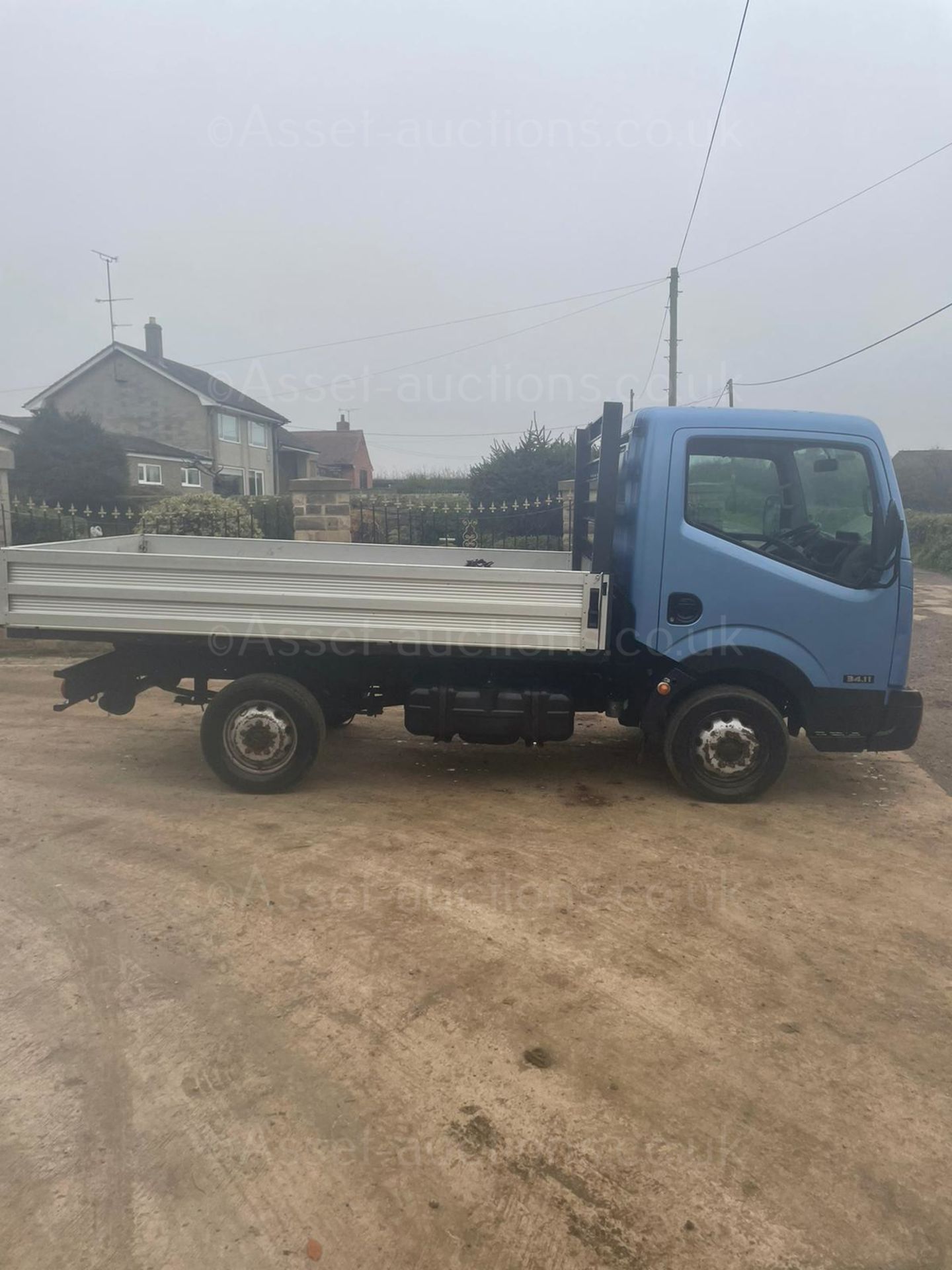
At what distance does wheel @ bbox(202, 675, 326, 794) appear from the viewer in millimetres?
5598

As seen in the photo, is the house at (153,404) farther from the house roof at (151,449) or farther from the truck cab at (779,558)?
the truck cab at (779,558)

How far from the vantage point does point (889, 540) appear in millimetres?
5223

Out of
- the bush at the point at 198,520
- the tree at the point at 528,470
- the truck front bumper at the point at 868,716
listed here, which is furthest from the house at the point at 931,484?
the truck front bumper at the point at 868,716

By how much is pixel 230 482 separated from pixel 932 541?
27585 mm

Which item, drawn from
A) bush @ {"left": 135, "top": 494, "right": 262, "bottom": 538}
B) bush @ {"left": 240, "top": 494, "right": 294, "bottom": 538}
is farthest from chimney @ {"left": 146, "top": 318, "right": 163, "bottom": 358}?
bush @ {"left": 135, "top": 494, "right": 262, "bottom": 538}

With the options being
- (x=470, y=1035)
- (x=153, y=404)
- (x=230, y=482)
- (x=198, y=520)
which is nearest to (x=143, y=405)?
(x=153, y=404)

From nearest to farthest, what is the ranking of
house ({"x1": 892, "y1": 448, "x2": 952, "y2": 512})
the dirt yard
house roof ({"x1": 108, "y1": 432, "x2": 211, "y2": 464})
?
1. the dirt yard
2. house roof ({"x1": 108, "y1": 432, "x2": 211, "y2": 464})
3. house ({"x1": 892, "y1": 448, "x2": 952, "y2": 512})

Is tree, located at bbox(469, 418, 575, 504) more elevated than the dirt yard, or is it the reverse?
tree, located at bbox(469, 418, 575, 504)

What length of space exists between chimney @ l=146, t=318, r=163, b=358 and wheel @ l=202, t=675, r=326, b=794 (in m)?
38.9

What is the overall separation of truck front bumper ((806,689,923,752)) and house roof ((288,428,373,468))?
5284 cm

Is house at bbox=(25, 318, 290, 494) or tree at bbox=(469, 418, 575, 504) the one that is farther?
house at bbox=(25, 318, 290, 494)

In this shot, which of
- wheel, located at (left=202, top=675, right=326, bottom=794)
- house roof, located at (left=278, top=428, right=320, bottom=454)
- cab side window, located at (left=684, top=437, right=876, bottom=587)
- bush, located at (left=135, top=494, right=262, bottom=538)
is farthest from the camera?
house roof, located at (left=278, top=428, right=320, bottom=454)

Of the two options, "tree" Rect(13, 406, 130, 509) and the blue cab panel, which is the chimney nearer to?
"tree" Rect(13, 406, 130, 509)

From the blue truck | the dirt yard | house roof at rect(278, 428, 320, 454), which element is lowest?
the dirt yard
